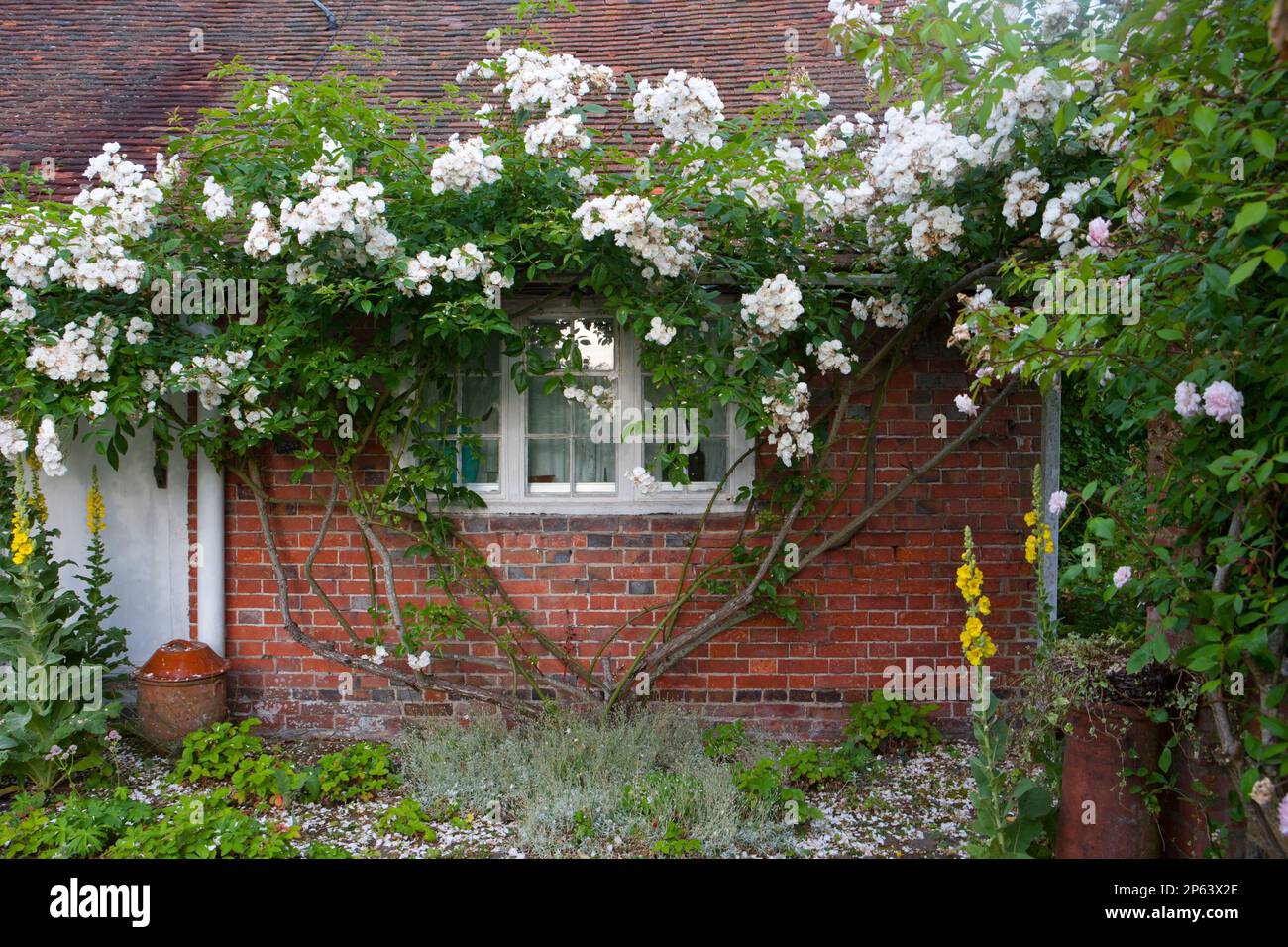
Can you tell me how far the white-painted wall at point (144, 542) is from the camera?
227 inches

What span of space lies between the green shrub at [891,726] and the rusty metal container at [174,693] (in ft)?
12.4

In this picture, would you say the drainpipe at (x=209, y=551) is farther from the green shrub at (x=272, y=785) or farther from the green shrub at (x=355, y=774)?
the green shrub at (x=355, y=774)

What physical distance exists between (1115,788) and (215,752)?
4429 millimetres

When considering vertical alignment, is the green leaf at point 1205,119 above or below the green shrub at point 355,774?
above

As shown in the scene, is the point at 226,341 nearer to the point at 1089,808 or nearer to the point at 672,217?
the point at 672,217

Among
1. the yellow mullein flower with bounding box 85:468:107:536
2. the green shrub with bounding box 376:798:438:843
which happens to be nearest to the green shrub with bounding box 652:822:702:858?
the green shrub with bounding box 376:798:438:843

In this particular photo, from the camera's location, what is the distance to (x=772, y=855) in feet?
13.7

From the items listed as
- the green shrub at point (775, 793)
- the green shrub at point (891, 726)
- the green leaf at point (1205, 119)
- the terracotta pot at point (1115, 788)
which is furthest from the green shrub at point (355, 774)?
the green leaf at point (1205, 119)

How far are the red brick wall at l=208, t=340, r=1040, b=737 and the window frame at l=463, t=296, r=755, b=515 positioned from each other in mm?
75

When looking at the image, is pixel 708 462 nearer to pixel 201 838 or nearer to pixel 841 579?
pixel 841 579

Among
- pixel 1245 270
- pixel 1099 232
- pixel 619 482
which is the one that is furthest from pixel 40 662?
pixel 1245 270

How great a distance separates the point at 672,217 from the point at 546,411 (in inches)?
62.3

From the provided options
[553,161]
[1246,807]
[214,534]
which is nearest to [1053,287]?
[1246,807]

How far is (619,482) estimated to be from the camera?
223 inches
